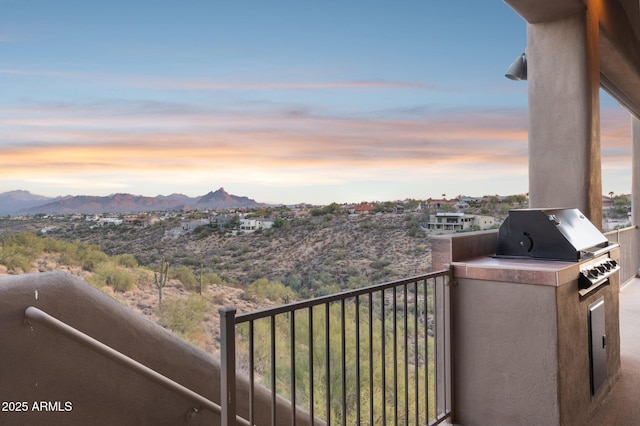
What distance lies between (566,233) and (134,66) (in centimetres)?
1879

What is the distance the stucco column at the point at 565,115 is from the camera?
328cm

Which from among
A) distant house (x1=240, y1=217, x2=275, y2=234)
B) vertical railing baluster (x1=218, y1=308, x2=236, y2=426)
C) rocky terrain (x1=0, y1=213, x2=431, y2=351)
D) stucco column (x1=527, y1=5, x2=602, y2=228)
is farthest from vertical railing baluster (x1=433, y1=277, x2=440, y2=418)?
distant house (x1=240, y1=217, x2=275, y2=234)

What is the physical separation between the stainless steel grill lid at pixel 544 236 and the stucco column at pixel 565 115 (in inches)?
22.3

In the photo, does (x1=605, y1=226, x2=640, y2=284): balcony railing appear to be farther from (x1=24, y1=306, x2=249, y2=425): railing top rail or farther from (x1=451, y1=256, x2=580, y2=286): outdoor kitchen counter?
(x1=24, y1=306, x2=249, y2=425): railing top rail

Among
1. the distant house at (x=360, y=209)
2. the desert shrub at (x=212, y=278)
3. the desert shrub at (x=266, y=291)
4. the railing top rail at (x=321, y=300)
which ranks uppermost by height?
the distant house at (x=360, y=209)

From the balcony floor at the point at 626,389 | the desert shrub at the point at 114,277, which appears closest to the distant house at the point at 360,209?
the desert shrub at the point at 114,277

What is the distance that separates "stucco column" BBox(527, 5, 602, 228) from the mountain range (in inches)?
352

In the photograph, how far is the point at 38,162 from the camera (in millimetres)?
13000

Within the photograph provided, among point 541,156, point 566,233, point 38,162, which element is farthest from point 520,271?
point 38,162

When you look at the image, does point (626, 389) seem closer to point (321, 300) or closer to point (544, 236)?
point (544, 236)

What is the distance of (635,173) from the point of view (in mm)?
7586

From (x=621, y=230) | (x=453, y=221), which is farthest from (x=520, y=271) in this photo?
(x=453, y=221)

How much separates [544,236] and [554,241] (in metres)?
0.06

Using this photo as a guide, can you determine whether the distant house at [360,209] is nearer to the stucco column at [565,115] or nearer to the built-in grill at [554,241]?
the stucco column at [565,115]
